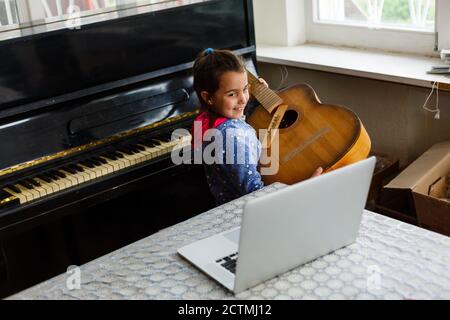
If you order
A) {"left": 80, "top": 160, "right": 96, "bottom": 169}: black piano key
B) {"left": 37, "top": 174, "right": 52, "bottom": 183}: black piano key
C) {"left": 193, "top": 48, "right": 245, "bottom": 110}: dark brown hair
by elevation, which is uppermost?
{"left": 193, "top": 48, "right": 245, "bottom": 110}: dark brown hair

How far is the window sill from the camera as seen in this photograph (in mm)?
2637

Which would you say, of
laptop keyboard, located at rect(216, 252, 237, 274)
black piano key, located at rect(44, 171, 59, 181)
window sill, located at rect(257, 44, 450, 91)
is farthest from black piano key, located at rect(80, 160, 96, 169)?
window sill, located at rect(257, 44, 450, 91)

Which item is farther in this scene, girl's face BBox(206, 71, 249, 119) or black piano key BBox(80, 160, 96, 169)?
black piano key BBox(80, 160, 96, 169)

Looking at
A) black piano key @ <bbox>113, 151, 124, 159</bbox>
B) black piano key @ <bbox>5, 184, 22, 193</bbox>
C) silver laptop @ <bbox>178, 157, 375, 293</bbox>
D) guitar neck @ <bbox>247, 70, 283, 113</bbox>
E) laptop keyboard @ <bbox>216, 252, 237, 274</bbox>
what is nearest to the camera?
silver laptop @ <bbox>178, 157, 375, 293</bbox>

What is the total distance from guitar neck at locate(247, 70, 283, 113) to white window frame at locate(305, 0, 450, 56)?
78 cm

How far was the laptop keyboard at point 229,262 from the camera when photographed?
59.0 inches

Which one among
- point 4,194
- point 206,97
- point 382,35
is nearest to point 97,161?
point 4,194

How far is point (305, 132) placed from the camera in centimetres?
240

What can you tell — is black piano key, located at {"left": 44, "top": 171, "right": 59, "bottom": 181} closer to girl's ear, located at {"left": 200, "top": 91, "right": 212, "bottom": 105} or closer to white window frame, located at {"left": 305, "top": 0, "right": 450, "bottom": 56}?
girl's ear, located at {"left": 200, "top": 91, "right": 212, "bottom": 105}

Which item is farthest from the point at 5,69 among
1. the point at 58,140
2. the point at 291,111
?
the point at 291,111

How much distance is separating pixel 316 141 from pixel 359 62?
2.36 ft

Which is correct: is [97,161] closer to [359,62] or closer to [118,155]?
[118,155]

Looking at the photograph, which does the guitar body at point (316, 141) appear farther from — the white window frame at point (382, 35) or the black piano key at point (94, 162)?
the white window frame at point (382, 35)

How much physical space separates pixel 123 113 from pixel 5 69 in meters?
0.46
